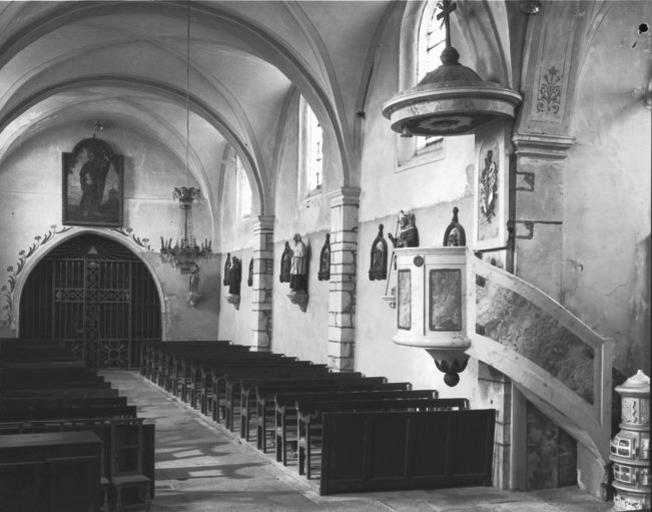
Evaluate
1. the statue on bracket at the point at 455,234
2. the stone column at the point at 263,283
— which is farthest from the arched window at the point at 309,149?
the statue on bracket at the point at 455,234

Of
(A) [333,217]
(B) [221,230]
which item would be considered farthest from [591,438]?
(B) [221,230]

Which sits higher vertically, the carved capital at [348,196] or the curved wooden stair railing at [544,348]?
the carved capital at [348,196]

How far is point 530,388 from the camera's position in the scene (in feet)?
27.2

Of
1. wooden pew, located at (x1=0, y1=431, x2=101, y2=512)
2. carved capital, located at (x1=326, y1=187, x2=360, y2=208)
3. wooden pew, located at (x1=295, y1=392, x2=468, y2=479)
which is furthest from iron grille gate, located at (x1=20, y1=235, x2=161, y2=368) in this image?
wooden pew, located at (x1=0, y1=431, x2=101, y2=512)

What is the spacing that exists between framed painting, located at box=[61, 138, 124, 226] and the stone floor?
12796mm

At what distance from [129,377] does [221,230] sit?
201 inches

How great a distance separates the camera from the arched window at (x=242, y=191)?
Answer: 849 inches

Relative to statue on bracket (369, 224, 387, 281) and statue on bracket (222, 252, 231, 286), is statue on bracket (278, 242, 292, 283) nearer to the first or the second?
statue on bracket (369, 224, 387, 281)

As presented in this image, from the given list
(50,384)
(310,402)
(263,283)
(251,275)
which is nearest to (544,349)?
(310,402)

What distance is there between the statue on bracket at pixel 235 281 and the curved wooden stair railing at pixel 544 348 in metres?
13.3

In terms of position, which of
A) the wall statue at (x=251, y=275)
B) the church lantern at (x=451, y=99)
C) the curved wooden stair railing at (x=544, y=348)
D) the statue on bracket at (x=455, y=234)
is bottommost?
the curved wooden stair railing at (x=544, y=348)

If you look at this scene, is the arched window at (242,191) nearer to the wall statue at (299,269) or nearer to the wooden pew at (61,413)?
the wall statue at (299,269)

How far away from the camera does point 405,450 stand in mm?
8586

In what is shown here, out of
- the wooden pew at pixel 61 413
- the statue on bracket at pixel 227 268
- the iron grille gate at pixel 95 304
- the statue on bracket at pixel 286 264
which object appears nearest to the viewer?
the wooden pew at pixel 61 413
